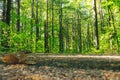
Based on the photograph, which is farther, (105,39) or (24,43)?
(105,39)

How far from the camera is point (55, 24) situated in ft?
174

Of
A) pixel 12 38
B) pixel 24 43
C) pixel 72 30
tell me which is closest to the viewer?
pixel 12 38

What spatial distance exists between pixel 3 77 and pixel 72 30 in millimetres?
62396

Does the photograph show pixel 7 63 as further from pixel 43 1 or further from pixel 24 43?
pixel 43 1

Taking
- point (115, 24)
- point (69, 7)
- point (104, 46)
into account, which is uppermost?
point (69, 7)

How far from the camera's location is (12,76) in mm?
5055

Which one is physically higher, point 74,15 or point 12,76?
point 74,15

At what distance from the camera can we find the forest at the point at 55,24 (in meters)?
20.6

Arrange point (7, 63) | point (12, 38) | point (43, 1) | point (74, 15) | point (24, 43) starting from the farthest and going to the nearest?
point (74, 15) < point (43, 1) < point (24, 43) < point (12, 38) < point (7, 63)

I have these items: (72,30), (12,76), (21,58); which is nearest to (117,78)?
(12,76)

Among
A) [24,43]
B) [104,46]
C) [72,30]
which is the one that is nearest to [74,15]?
[72,30]

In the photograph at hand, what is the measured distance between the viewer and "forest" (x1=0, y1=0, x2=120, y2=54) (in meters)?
20.6

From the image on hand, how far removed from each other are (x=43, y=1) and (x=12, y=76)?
44.1 metres

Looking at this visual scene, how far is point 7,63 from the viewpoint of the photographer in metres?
6.91
